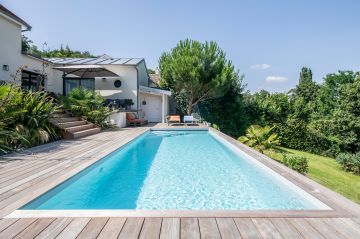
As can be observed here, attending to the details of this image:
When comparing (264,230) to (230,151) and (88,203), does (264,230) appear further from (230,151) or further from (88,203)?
(230,151)

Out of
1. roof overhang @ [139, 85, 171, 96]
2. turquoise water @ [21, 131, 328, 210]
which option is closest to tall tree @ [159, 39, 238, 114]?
roof overhang @ [139, 85, 171, 96]

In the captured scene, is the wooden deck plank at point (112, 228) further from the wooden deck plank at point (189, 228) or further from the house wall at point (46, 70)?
the house wall at point (46, 70)

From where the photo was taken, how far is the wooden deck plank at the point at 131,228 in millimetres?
2381

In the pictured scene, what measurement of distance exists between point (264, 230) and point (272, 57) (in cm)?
2335

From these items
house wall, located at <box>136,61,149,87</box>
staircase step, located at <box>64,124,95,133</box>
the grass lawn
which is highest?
house wall, located at <box>136,61,149,87</box>

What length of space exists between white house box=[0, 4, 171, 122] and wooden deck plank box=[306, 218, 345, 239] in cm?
1191

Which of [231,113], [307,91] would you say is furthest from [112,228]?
[307,91]

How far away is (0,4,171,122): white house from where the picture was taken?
11273mm

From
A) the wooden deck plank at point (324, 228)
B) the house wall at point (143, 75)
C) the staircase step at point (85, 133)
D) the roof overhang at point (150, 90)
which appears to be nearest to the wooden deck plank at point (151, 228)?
the wooden deck plank at point (324, 228)

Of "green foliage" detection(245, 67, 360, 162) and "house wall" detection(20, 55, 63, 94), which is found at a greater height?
"house wall" detection(20, 55, 63, 94)

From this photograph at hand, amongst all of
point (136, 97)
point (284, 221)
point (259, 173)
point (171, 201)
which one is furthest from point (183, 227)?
point (136, 97)

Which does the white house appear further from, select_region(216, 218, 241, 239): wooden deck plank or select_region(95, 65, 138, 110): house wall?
select_region(216, 218, 241, 239): wooden deck plank

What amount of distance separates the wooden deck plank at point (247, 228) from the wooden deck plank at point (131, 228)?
3.32ft

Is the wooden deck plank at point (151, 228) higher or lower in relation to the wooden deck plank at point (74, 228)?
higher
